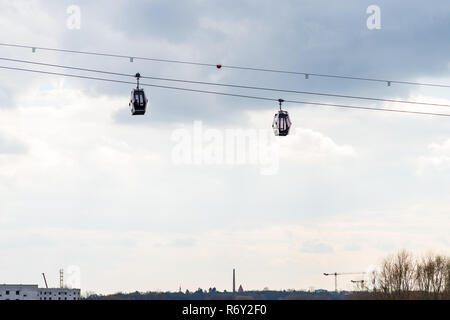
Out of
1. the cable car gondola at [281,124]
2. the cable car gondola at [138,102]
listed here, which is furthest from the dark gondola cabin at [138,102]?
the cable car gondola at [281,124]

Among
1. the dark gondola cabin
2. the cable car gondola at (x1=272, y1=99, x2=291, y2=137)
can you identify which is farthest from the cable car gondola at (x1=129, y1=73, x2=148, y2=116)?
the cable car gondola at (x1=272, y1=99, x2=291, y2=137)

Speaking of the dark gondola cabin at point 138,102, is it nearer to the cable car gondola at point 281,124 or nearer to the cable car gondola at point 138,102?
the cable car gondola at point 138,102

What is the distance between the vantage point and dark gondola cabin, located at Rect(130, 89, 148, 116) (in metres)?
46.0

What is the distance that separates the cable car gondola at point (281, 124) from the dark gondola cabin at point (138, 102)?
8629 mm

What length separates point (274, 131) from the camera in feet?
162

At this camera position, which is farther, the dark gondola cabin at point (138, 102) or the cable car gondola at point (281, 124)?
the cable car gondola at point (281, 124)

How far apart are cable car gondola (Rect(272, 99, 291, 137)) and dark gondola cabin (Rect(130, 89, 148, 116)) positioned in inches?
340

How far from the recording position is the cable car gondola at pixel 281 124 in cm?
4919
